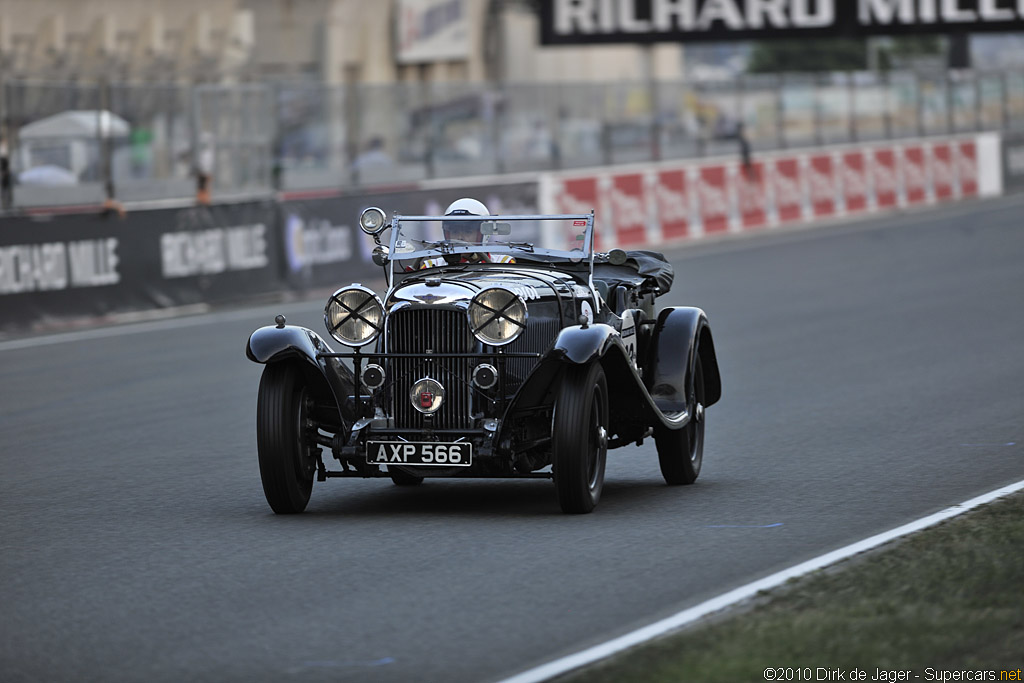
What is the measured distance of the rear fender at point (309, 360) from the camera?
8.19 meters

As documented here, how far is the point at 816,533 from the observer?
762 centimetres

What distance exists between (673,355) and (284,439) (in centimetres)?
232

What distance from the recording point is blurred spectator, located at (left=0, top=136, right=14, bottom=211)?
18.5 m

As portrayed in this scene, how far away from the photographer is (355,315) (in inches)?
325

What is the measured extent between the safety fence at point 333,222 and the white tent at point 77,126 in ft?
3.88

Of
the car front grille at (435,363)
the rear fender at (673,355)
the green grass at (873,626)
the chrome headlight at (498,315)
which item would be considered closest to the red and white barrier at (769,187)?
the rear fender at (673,355)

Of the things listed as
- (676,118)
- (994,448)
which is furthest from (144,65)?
(994,448)

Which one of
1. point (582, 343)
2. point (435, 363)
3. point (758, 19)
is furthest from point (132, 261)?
point (758, 19)

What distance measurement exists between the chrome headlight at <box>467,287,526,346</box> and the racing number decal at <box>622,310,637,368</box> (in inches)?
41.9

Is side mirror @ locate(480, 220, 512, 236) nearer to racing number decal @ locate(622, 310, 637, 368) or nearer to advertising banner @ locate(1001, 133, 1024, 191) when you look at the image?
racing number decal @ locate(622, 310, 637, 368)

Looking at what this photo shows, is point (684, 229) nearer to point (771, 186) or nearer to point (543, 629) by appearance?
point (771, 186)

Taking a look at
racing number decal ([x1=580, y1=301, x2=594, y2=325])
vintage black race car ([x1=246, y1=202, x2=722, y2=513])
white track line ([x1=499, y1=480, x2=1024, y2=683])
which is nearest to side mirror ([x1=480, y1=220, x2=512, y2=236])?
vintage black race car ([x1=246, y1=202, x2=722, y2=513])

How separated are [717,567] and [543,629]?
3.96ft

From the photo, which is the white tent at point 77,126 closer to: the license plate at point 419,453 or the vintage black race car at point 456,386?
the vintage black race car at point 456,386
